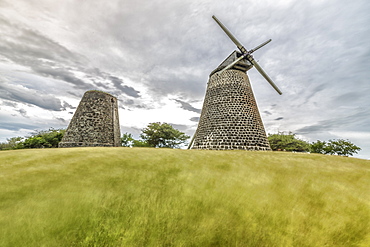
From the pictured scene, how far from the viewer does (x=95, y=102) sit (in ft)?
68.0

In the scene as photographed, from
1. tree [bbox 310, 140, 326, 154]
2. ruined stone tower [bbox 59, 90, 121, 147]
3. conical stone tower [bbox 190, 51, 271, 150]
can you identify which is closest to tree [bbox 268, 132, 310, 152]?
tree [bbox 310, 140, 326, 154]

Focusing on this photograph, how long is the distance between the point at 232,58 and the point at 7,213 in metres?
19.8

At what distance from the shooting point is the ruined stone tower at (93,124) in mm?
18719

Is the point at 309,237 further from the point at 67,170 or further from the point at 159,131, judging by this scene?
the point at 159,131

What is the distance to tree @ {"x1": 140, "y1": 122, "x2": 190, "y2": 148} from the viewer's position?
108ft

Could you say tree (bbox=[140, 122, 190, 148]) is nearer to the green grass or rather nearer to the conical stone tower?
the conical stone tower

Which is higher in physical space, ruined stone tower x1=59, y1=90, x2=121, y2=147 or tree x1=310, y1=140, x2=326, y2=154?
ruined stone tower x1=59, y1=90, x2=121, y2=147

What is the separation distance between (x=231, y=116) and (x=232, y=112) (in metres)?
0.45

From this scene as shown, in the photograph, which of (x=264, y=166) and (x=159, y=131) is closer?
(x=264, y=166)

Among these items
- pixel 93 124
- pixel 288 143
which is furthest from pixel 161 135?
pixel 288 143

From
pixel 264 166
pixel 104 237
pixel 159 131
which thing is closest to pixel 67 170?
pixel 104 237

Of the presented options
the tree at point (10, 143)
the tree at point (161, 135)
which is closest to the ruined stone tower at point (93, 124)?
the tree at point (161, 135)

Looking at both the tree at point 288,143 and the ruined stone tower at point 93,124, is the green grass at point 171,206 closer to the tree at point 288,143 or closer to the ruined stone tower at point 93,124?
the ruined stone tower at point 93,124

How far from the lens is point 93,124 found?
1961 cm
